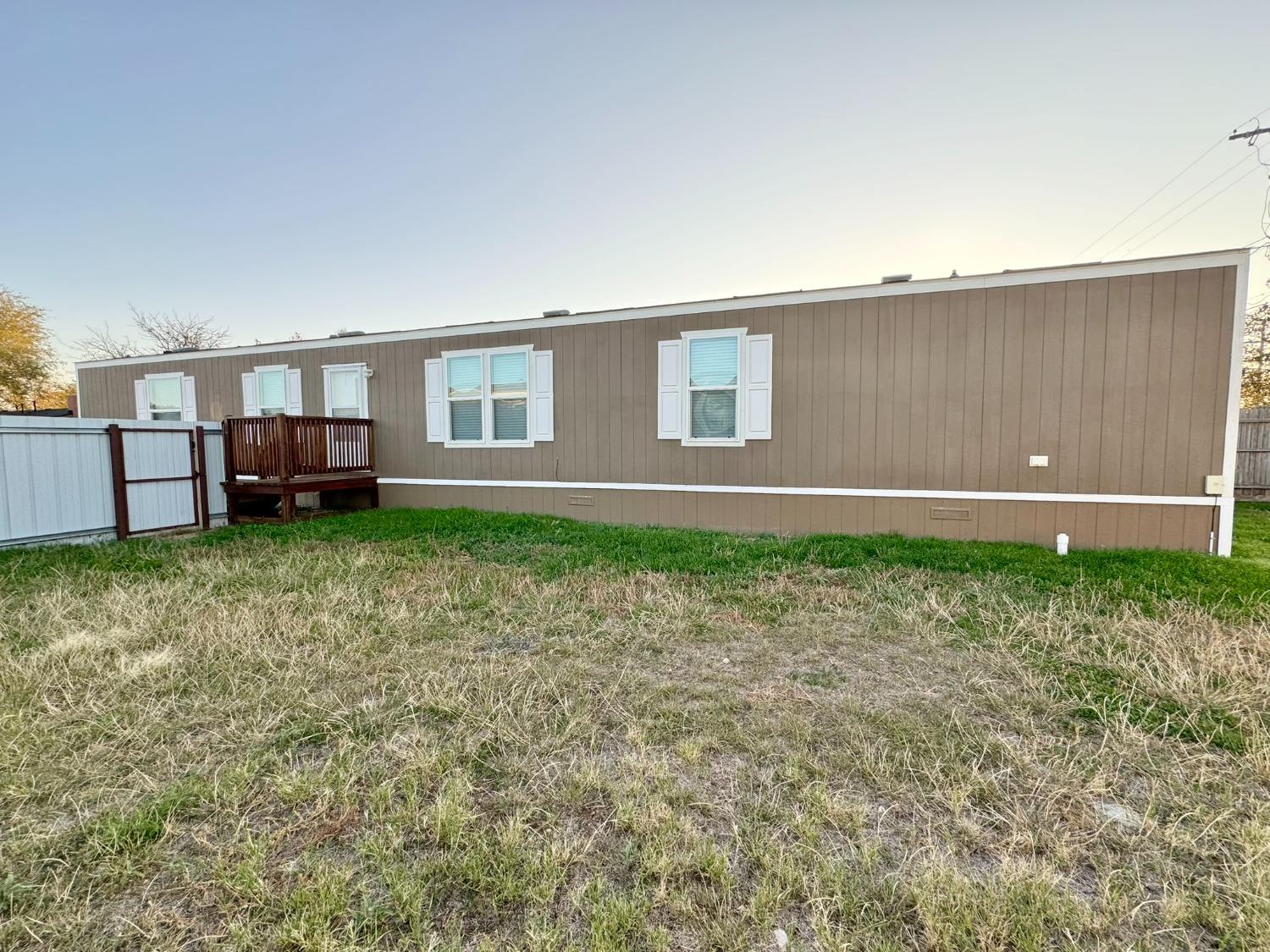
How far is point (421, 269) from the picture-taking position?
11195mm

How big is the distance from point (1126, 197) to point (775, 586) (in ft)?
27.8

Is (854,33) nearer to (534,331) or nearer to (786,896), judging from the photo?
(534,331)

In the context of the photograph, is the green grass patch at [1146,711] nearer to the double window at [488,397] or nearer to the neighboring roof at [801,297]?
the neighboring roof at [801,297]

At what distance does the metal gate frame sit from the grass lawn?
3684 mm

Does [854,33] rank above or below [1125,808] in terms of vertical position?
above

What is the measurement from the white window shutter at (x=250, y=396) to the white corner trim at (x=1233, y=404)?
13.2 metres

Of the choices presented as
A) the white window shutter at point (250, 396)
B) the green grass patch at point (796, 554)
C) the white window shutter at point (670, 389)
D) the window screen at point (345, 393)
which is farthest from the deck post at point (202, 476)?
the white window shutter at point (670, 389)

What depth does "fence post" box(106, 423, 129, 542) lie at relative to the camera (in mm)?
6805

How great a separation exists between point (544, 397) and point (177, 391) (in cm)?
768

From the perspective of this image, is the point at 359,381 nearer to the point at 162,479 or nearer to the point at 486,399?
the point at 486,399

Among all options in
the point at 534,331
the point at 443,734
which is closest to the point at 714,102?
the point at 534,331

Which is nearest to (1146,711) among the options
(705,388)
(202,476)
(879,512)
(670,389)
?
(879,512)

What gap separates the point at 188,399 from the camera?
989 centimetres

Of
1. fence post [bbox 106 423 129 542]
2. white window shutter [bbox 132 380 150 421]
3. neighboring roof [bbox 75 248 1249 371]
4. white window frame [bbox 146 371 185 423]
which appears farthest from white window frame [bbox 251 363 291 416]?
white window shutter [bbox 132 380 150 421]
